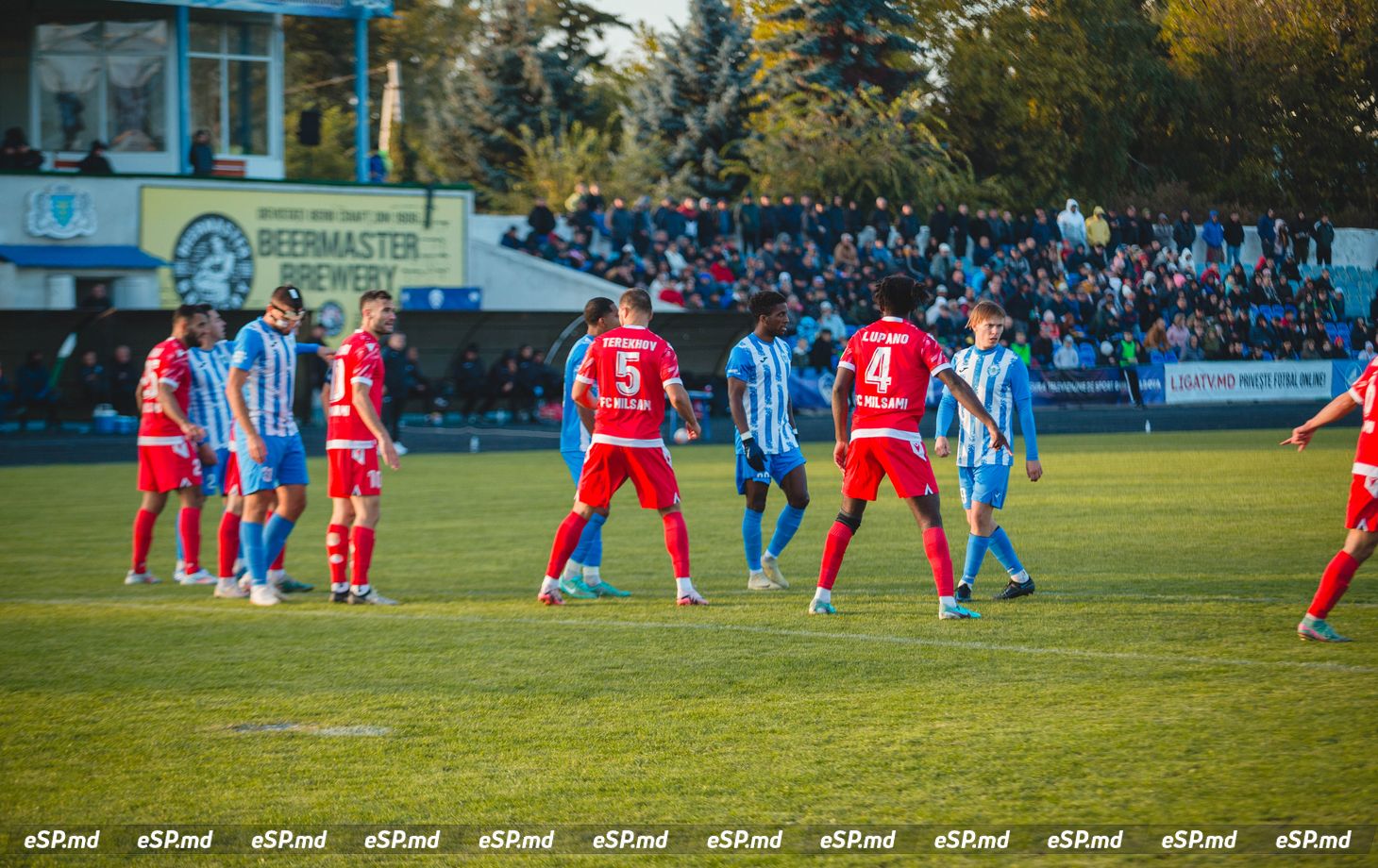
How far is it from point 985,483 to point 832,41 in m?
42.2

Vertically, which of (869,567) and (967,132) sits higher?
(967,132)

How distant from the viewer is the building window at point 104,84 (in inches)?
1331

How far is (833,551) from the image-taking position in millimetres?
9109

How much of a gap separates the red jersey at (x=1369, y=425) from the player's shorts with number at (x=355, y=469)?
5.92 m

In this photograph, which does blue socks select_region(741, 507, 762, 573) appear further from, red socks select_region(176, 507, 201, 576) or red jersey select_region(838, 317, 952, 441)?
red socks select_region(176, 507, 201, 576)

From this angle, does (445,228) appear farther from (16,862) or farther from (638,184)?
(16,862)

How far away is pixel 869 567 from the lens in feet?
37.7

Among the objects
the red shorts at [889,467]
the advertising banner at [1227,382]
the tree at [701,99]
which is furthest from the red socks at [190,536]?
the tree at [701,99]

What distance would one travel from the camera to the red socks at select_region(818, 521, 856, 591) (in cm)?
905

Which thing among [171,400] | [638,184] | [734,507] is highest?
[638,184]

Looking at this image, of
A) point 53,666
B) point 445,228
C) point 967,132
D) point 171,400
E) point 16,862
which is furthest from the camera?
point 967,132

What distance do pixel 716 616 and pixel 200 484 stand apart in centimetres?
454

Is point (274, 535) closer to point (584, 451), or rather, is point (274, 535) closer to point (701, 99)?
point (584, 451)

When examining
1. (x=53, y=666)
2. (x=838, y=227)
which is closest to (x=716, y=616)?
(x=53, y=666)
